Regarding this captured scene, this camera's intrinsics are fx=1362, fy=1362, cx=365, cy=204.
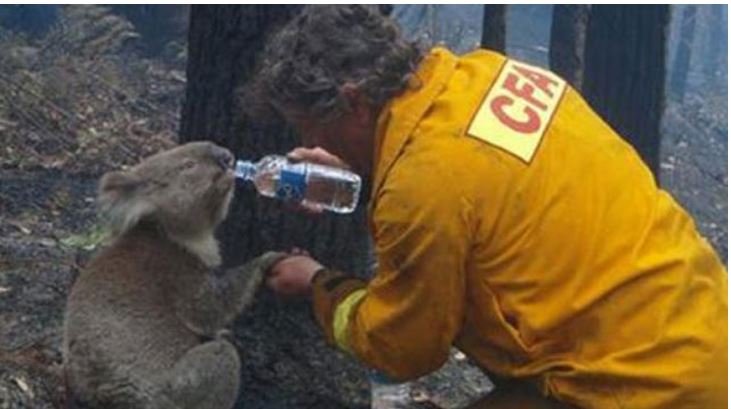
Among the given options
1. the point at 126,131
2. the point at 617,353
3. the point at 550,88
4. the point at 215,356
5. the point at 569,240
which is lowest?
the point at 126,131

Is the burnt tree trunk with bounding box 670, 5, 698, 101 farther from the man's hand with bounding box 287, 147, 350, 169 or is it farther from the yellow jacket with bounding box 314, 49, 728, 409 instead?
the yellow jacket with bounding box 314, 49, 728, 409

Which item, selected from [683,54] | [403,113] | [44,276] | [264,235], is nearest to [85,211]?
[44,276]

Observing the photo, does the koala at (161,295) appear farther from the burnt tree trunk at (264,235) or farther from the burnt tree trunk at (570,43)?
the burnt tree trunk at (570,43)

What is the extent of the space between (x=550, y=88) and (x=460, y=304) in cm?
64

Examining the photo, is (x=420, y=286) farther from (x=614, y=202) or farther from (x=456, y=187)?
(x=614, y=202)

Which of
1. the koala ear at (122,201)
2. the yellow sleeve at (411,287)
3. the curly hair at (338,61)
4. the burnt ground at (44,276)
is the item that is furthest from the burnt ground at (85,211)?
the curly hair at (338,61)

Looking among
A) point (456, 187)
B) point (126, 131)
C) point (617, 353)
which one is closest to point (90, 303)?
point (456, 187)

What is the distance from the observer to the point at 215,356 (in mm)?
4191

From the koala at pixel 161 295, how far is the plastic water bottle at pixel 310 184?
0.18 meters

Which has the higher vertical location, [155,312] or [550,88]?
[550,88]

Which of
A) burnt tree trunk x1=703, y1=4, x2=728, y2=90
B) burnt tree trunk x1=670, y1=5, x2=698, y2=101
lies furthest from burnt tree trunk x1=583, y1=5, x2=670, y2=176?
burnt tree trunk x1=703, y1=4, x2=728, y2=90

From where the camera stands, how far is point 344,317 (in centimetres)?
387

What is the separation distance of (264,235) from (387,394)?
3.71 ft

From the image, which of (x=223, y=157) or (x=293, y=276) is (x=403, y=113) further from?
(x=223, y=157)
